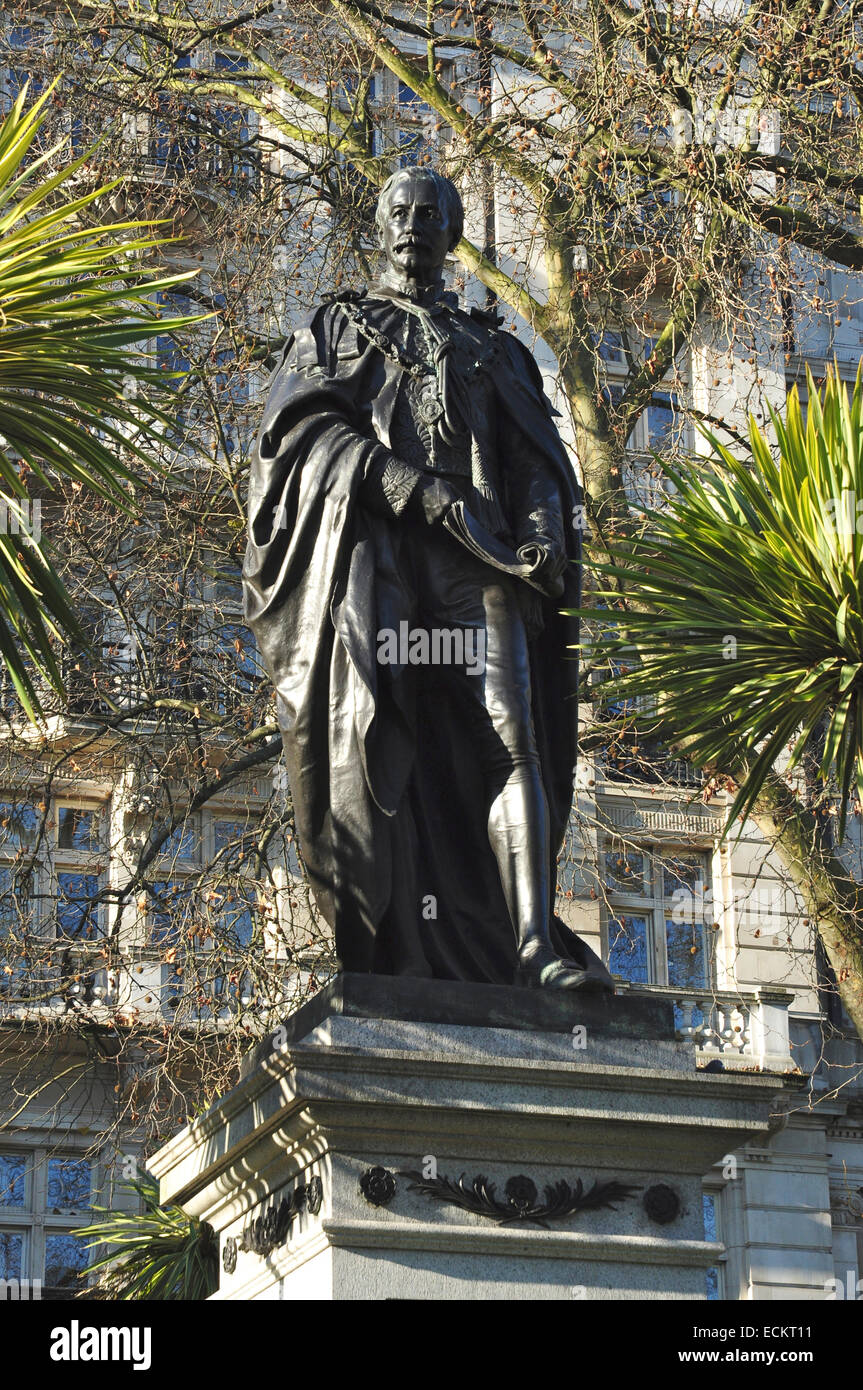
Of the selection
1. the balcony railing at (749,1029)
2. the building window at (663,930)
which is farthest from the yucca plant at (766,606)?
the balcony railing at (749,1029)

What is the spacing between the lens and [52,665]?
7.66 metres

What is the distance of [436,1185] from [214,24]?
11.8 metres

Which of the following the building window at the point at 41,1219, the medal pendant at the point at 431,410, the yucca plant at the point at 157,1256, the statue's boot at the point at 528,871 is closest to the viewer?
the statue's boot at the point at 528,871

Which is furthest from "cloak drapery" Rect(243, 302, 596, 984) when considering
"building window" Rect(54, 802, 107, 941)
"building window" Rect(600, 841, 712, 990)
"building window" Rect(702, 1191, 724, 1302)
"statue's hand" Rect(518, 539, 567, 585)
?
"building window" Rect(702, 1191, 724, 1302)

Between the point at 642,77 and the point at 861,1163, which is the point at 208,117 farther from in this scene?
the point at 861,1163

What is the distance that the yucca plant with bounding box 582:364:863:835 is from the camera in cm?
847

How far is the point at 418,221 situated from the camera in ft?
21.1

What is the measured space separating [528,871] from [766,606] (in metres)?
3.02

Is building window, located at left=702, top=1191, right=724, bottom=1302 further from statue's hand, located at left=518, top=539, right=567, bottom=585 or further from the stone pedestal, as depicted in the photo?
the stone pedestal

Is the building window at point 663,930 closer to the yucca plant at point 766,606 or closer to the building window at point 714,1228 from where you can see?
the building window at point 714,1228

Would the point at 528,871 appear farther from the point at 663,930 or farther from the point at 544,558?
the point at 663,930

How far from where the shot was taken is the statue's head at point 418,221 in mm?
6406

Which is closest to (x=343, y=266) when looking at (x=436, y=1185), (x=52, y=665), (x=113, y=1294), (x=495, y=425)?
(x=113, y=1294)

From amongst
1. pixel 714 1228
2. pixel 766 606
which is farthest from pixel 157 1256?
pixel 714 1228
